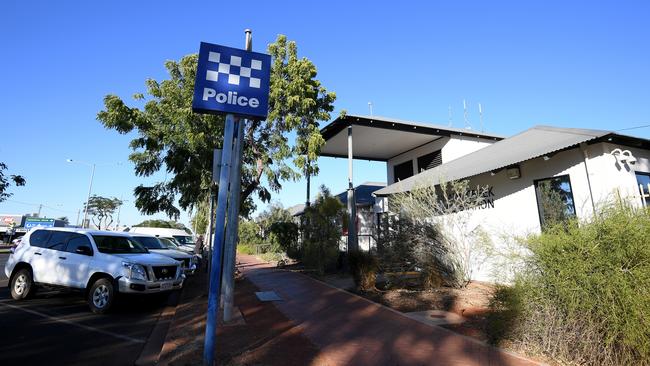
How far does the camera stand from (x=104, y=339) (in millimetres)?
6172

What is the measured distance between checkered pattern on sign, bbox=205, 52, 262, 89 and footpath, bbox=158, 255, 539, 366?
3.83 meters

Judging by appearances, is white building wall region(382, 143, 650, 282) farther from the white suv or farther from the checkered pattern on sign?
the white suv

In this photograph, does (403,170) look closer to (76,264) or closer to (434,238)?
(434,238)

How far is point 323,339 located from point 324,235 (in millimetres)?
8841

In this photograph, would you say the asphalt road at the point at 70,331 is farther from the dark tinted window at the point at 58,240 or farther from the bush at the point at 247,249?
the bush at the point at 247,249

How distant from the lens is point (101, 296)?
324 inches

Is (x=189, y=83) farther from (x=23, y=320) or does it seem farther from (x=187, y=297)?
(x=23, y=320)

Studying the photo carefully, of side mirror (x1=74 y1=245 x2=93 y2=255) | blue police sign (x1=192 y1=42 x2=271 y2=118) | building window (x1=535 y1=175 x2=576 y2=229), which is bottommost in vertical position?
side mirror (x1=74 y1=245 x2=93 y2=255)

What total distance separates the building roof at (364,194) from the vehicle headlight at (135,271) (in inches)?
503

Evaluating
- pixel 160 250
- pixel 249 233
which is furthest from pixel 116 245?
pixel 249 233

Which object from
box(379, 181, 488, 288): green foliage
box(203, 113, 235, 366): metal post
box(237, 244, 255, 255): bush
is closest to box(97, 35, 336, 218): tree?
box(379, 181, 488, 288): green foliage

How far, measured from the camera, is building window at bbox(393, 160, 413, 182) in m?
19.4

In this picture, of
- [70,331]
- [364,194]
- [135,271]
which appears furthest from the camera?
[364,194]

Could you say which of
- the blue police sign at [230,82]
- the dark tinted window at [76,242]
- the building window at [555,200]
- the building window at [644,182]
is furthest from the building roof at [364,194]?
the blue police sign at [230,82]
